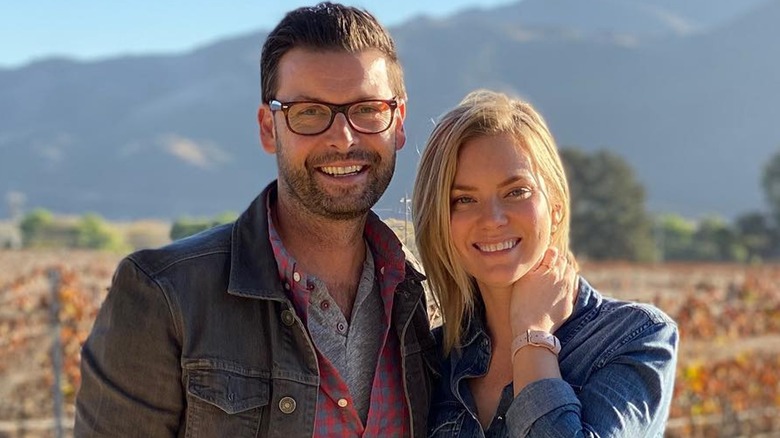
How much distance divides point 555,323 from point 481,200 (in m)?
0.32

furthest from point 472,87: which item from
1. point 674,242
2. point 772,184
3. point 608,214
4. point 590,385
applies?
point 590,385

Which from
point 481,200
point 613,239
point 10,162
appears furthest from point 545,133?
point 10,162

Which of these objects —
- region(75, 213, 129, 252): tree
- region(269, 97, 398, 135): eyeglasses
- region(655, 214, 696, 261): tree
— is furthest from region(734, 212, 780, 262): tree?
region(269, 97, 398, 135): eyeglasses

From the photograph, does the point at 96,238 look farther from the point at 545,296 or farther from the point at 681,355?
the point at 545,296

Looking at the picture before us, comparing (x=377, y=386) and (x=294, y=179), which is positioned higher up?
(x=294, y=179)

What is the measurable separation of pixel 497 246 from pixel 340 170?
0.40m

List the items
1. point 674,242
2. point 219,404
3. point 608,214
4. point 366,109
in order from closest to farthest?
1. point 219,404
2. point 366,109
3. point 608,214
4. point 674,242

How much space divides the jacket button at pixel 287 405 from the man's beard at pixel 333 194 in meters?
0.40

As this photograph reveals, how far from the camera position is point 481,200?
2359 millimetres

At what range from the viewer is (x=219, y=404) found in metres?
2.01

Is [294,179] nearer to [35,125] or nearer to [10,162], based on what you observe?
[10,162]

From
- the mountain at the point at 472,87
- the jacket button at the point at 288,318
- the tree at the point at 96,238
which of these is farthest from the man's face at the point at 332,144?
the mountain at the point at 472,87

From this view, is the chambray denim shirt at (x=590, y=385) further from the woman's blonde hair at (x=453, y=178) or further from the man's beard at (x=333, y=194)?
the man's beard at (x=333, y=194)

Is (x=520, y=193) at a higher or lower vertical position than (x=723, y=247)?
higher
